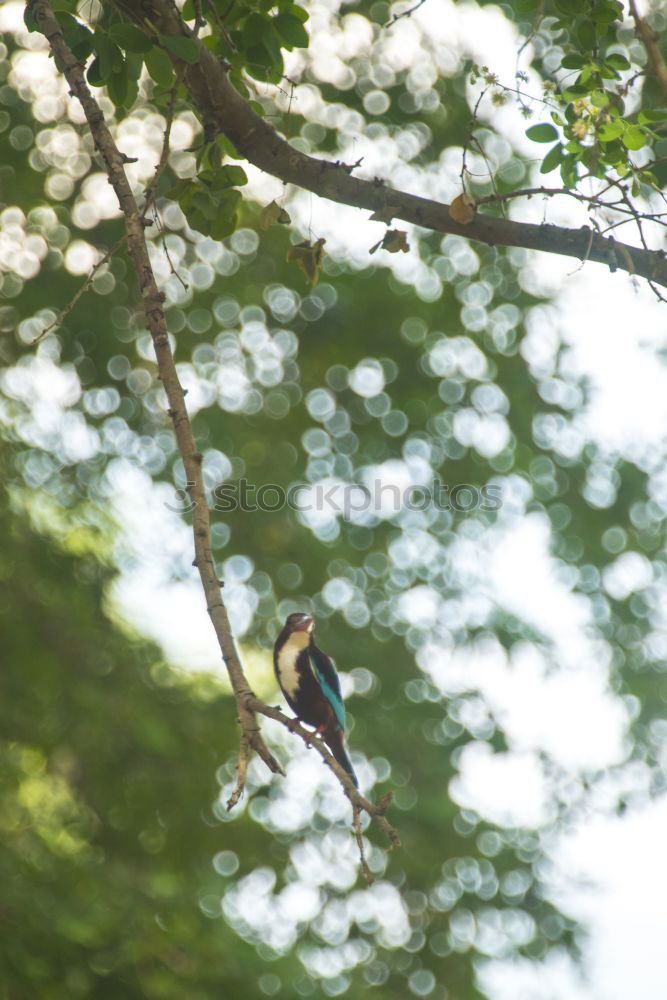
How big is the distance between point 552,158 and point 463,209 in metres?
0.54

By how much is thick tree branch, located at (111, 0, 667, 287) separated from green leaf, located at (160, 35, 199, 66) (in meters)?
0.06

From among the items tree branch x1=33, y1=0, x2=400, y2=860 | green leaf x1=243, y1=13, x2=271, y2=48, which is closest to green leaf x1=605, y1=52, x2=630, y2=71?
green leaf x1=243, y1=13, x2=271, y2=48

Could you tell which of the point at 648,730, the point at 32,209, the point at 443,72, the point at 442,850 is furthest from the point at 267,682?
the point at 443,72

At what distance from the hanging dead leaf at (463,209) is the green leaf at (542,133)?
1.55 ft

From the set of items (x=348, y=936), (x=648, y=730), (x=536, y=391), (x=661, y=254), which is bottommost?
(x=348, y=936)

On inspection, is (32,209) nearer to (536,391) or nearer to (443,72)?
(443,72)

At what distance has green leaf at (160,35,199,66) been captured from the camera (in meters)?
2.20

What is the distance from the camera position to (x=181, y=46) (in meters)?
2.21

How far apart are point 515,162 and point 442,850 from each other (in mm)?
4891

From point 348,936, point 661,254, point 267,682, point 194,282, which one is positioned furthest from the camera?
point 267,682

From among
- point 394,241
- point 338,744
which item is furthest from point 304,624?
point 394,241

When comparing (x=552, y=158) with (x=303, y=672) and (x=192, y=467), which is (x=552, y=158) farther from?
(x=303, y=672)

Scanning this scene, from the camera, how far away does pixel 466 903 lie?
6969 millimetres

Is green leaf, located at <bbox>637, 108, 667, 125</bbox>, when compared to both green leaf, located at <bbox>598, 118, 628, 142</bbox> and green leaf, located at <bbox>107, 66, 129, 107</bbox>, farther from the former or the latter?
green leaf, located at <bbox>107, 66, 129, 107</bbox>
